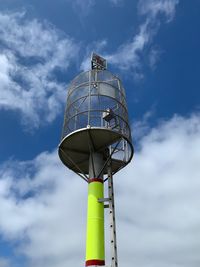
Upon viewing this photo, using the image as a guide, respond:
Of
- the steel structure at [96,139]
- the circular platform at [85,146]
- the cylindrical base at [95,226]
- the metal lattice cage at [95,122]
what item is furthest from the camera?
the metal lattice cage at [95,122]

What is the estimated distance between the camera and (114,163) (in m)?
26.0

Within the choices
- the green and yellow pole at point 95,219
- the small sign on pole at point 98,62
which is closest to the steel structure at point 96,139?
the green and yellow pole at point 95,219

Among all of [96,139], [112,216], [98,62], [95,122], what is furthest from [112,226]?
[98,62]

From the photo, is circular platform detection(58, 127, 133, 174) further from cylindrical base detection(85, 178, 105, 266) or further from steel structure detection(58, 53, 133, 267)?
cylindrical base detection(85, 178, 105, 266)

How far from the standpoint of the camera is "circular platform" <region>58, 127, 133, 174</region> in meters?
23.7

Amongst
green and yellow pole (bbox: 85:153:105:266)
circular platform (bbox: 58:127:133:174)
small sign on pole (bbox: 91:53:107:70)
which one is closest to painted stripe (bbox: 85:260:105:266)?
green and yellow pole (bbox: 85:153:105:266)

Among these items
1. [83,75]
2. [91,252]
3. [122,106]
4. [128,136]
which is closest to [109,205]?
[91,252]

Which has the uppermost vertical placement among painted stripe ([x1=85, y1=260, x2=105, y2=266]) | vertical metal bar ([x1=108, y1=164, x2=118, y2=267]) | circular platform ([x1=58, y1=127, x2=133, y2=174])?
circular platform ([x1=58, y1=127, x2=133, y2=174])

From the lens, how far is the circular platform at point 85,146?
23.7 meters

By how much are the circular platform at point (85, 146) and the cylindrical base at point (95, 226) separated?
2.34m

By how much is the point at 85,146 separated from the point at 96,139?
3.68 ft

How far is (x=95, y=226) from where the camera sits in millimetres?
22359

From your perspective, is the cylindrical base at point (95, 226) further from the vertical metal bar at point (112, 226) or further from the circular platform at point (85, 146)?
the circular platform at point (85, 146)

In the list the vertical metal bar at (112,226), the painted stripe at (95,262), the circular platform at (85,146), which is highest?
the circular platform at (85,146)
